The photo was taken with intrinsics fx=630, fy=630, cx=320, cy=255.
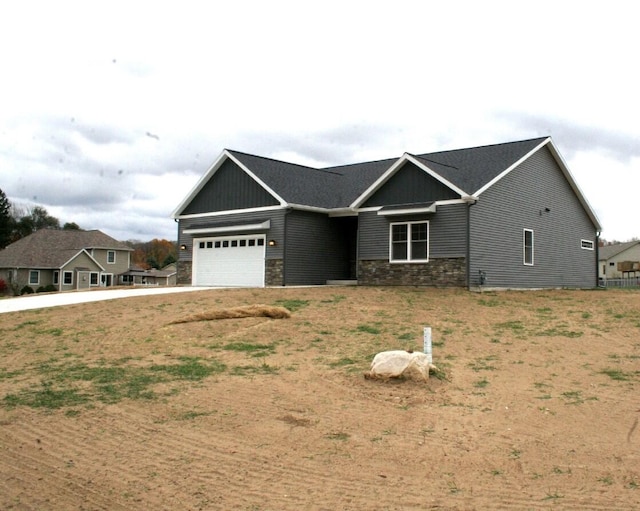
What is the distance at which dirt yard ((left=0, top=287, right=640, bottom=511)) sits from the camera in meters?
5.59

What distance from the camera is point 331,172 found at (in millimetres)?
Answer: 29609

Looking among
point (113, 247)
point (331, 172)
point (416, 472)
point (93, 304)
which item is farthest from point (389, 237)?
point (113, 247)

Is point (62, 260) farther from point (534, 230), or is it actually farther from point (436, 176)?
point (534, 230)

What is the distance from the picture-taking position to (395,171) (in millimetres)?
22406

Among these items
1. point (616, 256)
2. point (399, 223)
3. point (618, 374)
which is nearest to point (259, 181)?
point (399, 223)

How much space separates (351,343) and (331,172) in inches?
724

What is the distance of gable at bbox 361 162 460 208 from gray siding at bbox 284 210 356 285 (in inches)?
93.0

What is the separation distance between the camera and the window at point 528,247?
23.3 m

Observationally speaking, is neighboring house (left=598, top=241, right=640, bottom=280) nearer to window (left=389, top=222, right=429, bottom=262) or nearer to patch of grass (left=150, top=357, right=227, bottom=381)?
window (left=389, top=222, right=429, bottom=262)

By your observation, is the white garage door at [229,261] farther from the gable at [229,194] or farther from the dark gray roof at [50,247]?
the dark gray roof at [50,247]

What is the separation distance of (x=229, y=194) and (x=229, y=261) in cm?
279

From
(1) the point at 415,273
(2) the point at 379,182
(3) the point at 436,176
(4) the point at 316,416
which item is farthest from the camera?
(2) the point at 379,182

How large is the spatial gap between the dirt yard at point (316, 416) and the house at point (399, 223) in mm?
6791

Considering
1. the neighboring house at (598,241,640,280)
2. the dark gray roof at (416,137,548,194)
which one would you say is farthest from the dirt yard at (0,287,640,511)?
the neighboring house at (598,241,640,280)
